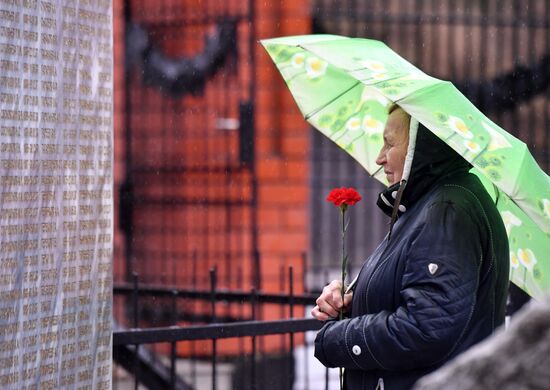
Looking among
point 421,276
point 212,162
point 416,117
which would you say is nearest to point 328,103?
point 416,117

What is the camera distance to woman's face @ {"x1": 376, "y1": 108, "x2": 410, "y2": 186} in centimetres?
264

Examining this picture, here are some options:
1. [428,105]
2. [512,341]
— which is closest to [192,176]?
[428,105]

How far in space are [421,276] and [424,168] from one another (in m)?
0.29

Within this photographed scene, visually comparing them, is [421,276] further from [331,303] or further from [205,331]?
[205,331]

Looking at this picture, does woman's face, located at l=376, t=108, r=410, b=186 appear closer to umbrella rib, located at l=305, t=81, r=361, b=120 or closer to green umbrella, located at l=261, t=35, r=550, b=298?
green umbrella, located at l=261, t=35, r=550, b=298

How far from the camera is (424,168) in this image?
2576 millimetres

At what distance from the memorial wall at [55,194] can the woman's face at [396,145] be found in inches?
35.1

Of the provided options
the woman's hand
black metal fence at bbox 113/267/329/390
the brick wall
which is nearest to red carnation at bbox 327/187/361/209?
the woman's hand

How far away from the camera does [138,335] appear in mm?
3678

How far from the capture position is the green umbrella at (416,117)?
2.46 meters

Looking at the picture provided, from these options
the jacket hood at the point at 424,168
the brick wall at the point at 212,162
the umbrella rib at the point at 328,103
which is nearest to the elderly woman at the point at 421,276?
the jacket hood at the point at 424,168

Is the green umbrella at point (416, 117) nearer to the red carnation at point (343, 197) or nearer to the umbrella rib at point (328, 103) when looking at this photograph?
the umbrella rib at point (328, 103)

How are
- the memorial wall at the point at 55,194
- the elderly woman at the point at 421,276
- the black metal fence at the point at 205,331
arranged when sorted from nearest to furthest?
1. the elderly woman at the point at 421,276
2. the memorial wall at the point at 55,194
3. the black metal fence at the point at 205,331

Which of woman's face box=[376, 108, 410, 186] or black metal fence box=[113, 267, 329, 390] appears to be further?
black metal fence box=[113, 267, 329, 390]
